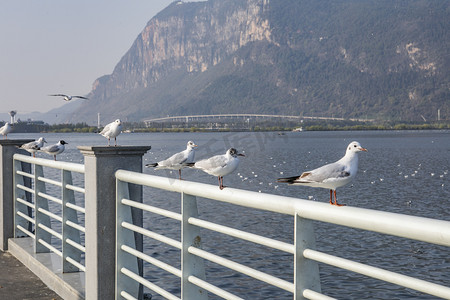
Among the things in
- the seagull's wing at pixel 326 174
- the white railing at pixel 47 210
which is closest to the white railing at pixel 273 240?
the white railing at pixel 47 210

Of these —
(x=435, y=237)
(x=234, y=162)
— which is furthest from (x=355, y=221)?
(x=234, y=162)

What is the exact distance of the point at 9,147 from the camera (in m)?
8.46

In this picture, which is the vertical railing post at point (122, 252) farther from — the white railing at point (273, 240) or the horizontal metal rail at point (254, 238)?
the horizontal metal rail at point (254, 238)

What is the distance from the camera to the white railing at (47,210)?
6188 mm

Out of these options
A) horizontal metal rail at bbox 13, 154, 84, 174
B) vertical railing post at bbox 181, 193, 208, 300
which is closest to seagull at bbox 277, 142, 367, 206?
vertical railing post at bbox 181, 193, 208, 300

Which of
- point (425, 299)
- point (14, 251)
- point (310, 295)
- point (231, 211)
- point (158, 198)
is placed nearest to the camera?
point (310, 295)

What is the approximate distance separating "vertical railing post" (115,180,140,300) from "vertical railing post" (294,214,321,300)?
230 cm

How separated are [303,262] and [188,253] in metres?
1.24

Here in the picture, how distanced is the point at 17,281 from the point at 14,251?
147 centimetres

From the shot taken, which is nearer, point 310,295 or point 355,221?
point 355,221

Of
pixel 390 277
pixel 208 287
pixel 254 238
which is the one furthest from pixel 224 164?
pixel 390 277

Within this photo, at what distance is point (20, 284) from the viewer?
6551 mm

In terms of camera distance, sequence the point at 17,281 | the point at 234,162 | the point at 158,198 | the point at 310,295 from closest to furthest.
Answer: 1. the point at 310,295
2. the point at 234,162
3. the point at 17,281
4. the point at 158,198

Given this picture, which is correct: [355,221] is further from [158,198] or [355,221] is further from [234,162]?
[158,198]
